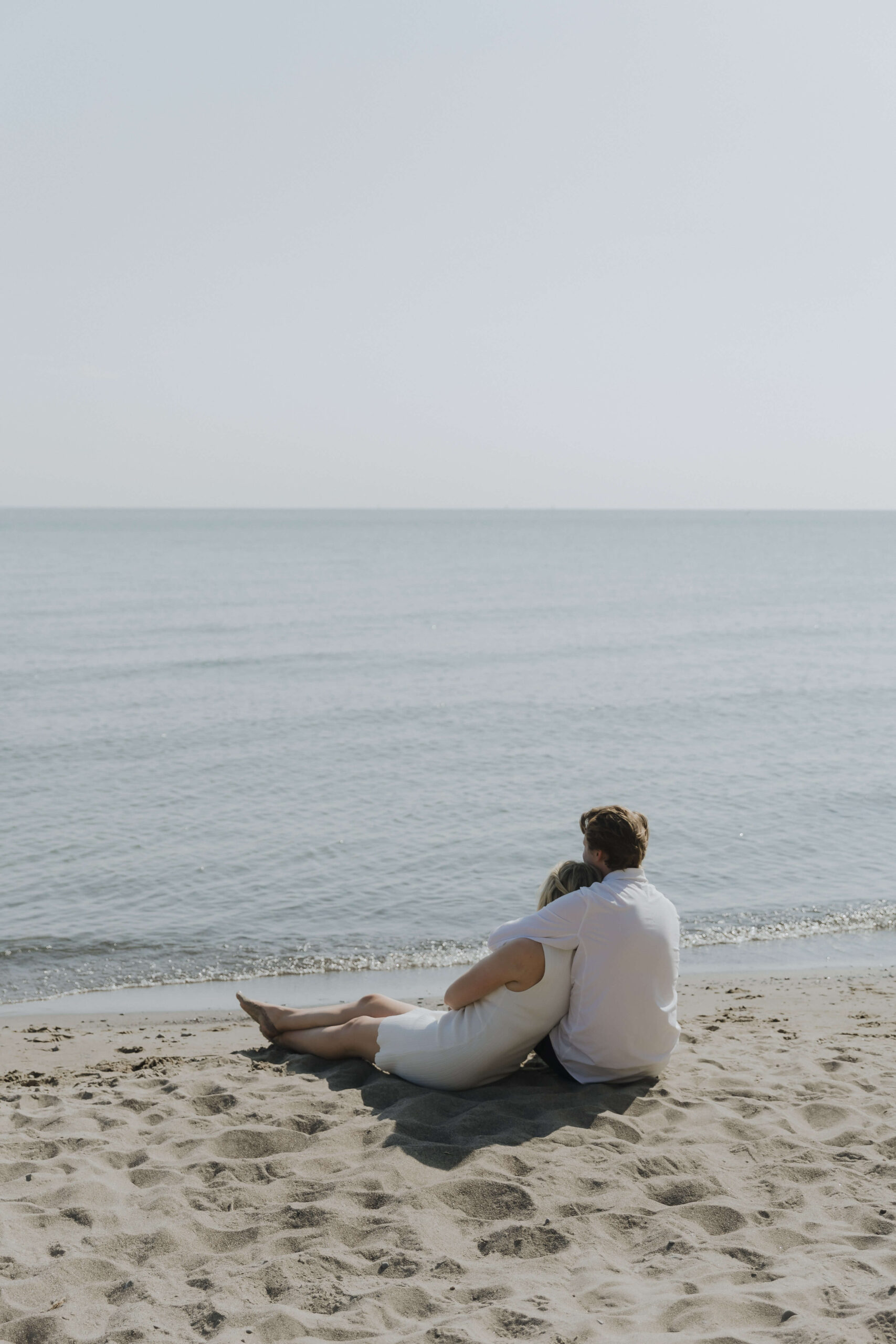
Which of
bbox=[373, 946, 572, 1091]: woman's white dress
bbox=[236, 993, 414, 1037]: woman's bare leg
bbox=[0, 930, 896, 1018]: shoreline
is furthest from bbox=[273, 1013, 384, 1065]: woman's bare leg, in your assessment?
bbox=[0, 930, 896, 1018]: shoreline

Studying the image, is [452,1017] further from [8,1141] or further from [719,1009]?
[719,1009]

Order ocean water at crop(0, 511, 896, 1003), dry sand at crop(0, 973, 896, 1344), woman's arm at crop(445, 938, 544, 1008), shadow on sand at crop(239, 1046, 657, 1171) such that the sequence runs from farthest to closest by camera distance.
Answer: ocean water at crop(0, 511, 896, 1003)
woman's arm at crop(445, 938, 544, 1008)
shadow on sand at crop(239, 1046, 657, 1171)
dry sand at crop(0, 973, 896, 1344)

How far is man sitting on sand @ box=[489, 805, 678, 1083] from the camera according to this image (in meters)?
5.14

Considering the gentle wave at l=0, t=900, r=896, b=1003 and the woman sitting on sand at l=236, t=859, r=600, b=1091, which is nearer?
the woman sitting on sand at l=236, t=859, r=600, b=1091

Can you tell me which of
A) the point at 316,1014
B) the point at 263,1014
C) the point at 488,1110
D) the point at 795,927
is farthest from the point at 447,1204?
the point at 795,927

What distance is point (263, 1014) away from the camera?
6.30 metres

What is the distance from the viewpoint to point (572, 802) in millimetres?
14320

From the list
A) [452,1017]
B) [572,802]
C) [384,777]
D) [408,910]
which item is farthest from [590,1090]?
[384,777]

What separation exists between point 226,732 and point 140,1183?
14.1 meters

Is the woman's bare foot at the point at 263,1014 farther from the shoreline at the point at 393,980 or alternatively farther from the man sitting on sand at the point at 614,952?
the shoreline at the point at 393,980

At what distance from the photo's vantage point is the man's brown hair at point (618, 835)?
5215 mm

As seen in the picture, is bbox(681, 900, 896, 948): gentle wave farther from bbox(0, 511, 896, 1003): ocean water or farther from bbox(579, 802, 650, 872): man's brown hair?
bbox(579, 802, 650, 872): man's brown hair

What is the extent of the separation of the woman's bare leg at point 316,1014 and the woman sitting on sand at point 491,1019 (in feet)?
0.88

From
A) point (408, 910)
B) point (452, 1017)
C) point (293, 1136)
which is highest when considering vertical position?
point (452, 1017)
